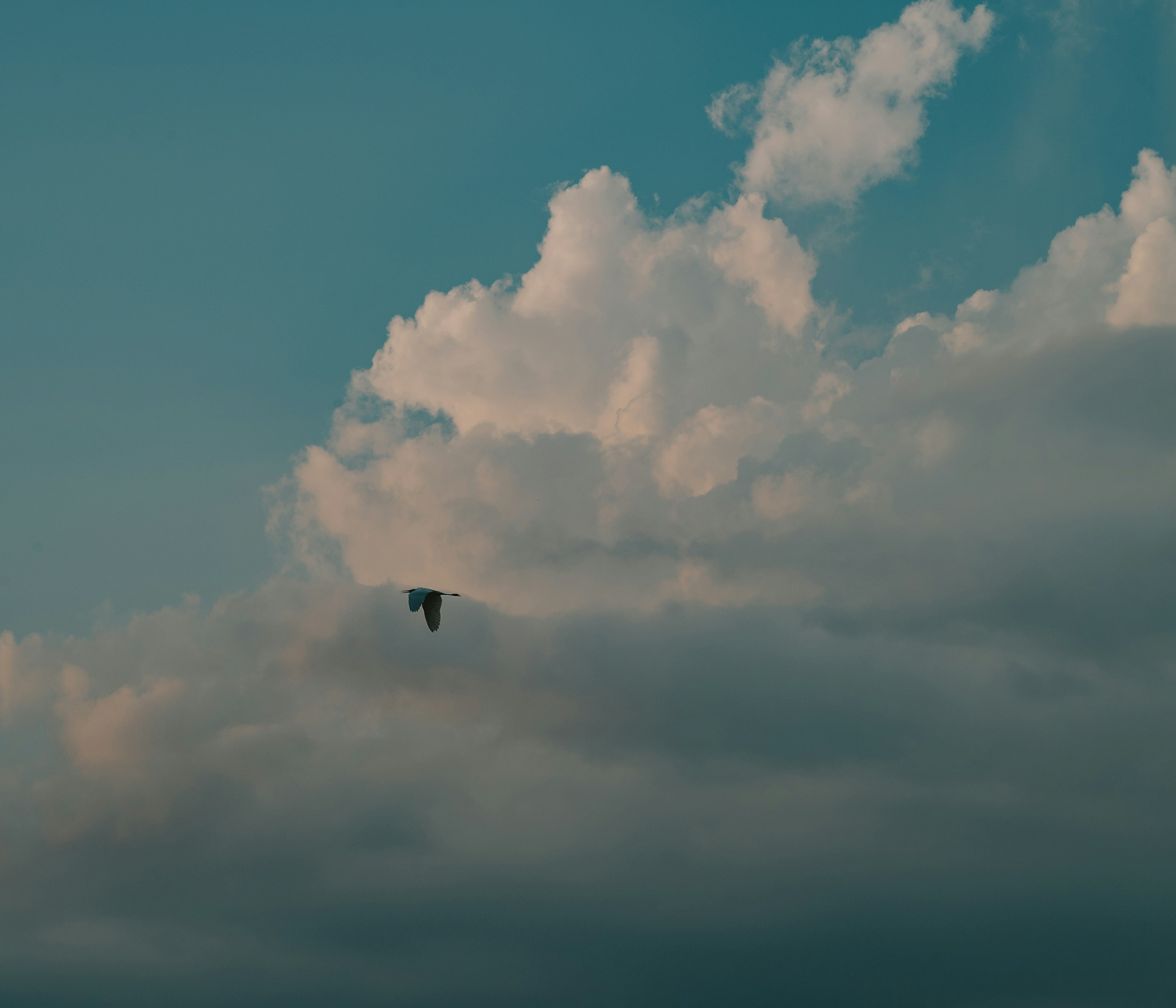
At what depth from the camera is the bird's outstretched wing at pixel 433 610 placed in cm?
12300

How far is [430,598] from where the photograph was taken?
124188 millimetres

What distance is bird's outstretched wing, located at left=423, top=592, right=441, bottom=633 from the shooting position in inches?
4843

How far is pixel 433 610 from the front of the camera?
125m
